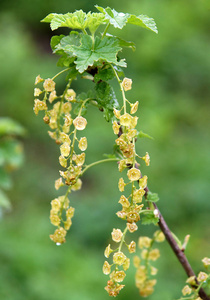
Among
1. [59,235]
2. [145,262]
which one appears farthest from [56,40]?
[145,262]

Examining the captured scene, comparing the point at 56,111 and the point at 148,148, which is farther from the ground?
the point at 148,148

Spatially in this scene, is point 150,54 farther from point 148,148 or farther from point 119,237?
point 119,237

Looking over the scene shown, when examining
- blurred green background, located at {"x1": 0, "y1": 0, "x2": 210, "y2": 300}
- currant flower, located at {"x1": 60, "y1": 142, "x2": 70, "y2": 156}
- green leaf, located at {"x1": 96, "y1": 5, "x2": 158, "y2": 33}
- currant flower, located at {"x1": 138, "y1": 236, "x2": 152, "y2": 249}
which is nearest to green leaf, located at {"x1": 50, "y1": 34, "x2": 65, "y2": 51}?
green leaf, located at {"x1": 96, "y1": 5, "x2": 158, "y2": 33}

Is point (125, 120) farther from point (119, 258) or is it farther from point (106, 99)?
point (119, 258)

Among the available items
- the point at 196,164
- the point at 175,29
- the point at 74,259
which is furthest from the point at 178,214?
the point at 175,29

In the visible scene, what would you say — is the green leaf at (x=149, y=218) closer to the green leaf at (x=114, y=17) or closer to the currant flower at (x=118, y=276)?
the currant flower at (x=118, y=276)

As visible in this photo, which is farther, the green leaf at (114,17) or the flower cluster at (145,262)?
the flower cluster at (145,262)

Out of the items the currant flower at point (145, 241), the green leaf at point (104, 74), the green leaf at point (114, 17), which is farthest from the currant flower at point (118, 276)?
the green leaf at point (114, 17)
